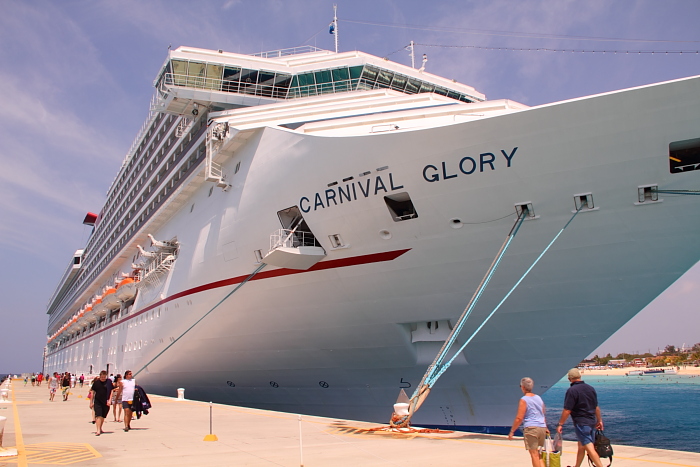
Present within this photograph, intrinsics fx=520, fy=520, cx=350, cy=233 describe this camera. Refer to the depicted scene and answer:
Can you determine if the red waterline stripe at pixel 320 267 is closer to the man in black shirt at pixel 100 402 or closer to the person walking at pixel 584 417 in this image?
the man in black shirt at pixel 100 402

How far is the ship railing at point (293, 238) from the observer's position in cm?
1284

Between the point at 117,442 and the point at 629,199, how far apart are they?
9818mm

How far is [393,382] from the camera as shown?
13.0 metres

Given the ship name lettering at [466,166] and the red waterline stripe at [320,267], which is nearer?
the ship name lettering at [466,166]

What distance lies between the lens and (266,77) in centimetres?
1922

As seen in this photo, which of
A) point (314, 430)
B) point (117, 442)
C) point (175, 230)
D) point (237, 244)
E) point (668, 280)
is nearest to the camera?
point (117, 442)

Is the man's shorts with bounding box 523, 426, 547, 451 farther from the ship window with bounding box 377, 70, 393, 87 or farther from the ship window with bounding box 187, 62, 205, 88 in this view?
the ship window with bounding box 187, 62, 205, 88

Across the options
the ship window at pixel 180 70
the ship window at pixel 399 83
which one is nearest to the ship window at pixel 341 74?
the ship window at pixel 399 83

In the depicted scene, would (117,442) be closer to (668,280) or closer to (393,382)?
(393,382)

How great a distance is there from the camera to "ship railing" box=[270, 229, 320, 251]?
1284 centimetres

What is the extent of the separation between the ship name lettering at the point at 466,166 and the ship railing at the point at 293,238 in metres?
3.77

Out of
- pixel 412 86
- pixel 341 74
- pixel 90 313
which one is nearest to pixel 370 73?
pixel 341 74

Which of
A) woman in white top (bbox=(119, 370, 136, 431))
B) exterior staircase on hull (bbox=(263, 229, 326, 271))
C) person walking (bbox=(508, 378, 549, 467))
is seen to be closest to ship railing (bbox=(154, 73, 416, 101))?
exterior staircase on hull (bbox=(263, 229, 326, 271))

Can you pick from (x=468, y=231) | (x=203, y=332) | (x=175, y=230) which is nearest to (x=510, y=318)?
(x=468, y=231)
